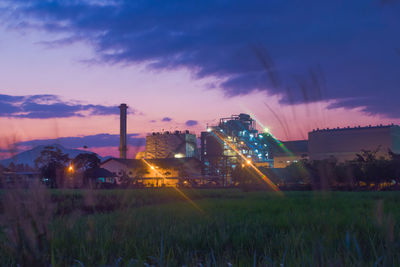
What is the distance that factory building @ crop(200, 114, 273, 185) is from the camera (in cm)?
6175

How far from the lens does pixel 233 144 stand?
61.8 meters

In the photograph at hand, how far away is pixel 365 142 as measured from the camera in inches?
2035

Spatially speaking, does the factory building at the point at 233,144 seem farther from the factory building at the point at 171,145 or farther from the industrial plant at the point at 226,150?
the factory building at the point at 171,145

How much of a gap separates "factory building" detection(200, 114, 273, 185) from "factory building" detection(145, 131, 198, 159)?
479 centimetres

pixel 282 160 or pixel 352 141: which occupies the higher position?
pixel 352 141

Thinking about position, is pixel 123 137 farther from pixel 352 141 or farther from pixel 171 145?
pixel 352 141

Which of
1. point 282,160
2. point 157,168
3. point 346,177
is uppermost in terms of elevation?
point 282,160

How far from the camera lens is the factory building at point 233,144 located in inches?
2431

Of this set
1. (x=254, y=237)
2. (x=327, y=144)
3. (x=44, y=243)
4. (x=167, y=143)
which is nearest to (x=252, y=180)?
(x=254, y=237)

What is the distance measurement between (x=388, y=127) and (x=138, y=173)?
3610 cm

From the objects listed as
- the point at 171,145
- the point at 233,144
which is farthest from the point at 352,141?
the point at 171,145

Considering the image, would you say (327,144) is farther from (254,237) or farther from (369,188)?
(254,237)

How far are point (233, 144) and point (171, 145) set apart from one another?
45.6ft

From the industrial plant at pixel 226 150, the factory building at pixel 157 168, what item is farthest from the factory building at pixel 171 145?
the factory building at pixel 157 168
